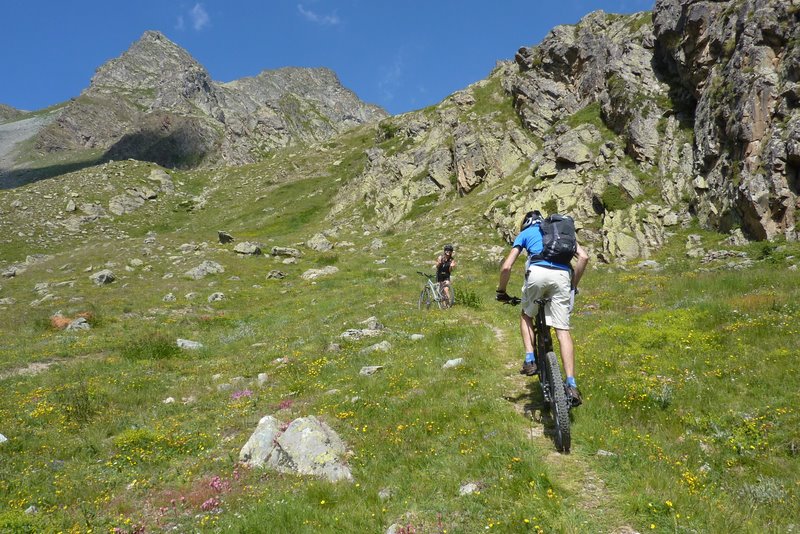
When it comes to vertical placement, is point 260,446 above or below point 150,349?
below

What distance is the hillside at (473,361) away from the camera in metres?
5.81

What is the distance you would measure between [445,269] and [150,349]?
12340 millimetres

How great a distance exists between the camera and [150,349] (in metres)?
16.3

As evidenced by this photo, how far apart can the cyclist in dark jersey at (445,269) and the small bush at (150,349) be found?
1118cm

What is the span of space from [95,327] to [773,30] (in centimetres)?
4186

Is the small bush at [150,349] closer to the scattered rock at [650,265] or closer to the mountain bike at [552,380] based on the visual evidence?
the mountain bike at [552,380]

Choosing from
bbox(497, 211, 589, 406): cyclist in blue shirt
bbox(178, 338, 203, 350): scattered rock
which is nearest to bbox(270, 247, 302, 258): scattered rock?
bbox(178, 338, 203, 350): scattered rock

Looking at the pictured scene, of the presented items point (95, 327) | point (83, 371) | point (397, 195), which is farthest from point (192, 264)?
point (397, 195)

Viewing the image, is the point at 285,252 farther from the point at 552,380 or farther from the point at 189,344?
the point at 552,380

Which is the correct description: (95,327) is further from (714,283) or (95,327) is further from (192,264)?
(714,283)

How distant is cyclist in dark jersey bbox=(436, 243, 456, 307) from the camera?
753 inches

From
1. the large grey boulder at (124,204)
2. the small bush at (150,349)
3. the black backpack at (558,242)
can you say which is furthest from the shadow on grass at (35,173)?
the black backpack at (558,242)

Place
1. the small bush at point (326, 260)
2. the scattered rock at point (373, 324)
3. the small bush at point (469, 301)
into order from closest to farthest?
1. the scattered rock at point (373, 324)
2. the small bush at point (469, 301)
3. the small bush at point (326, 260)

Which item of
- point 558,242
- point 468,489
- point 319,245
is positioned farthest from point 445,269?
point 319,245
